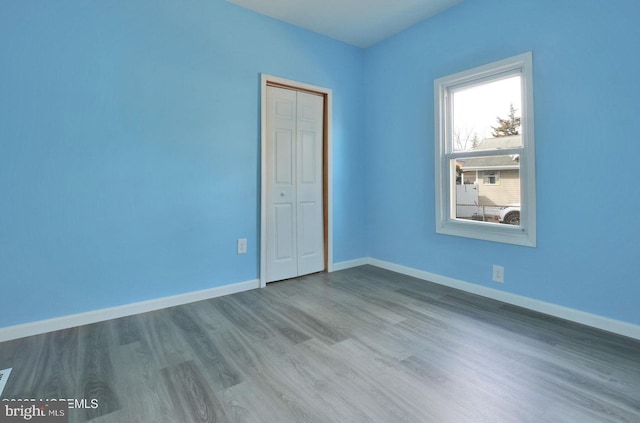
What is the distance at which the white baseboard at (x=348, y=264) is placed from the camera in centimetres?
375

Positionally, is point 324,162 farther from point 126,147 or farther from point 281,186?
point 126,147

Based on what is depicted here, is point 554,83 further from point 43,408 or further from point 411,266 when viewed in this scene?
point 43,408

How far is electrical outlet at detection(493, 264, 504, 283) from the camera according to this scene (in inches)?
106

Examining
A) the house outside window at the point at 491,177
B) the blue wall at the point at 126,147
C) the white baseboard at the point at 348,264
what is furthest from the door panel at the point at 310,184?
the house outside window at the point at 491,177

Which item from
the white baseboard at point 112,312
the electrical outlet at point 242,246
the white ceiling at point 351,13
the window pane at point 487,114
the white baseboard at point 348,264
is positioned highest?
the white ceiling at point 351,13

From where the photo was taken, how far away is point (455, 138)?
3100 mm

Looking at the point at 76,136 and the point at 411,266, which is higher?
the point at 76,136

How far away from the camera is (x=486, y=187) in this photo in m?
2.84

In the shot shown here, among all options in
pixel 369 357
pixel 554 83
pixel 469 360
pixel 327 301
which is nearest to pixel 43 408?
pixel 369 357

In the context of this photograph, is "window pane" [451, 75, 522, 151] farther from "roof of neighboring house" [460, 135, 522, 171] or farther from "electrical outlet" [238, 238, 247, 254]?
"electrical outlet" [238, 238, 247, 254]

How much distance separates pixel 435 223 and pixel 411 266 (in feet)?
1.94

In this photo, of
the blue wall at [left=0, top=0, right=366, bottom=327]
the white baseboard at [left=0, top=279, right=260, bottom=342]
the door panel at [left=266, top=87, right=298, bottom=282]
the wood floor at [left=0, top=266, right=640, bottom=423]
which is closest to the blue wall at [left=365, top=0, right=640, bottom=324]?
the wood floor at [left=0, top=266, right=640, bottom=423]

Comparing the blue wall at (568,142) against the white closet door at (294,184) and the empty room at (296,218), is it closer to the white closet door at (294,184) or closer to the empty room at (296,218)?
the empty room at (296,218)

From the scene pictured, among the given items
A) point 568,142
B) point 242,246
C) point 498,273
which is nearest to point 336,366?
point 242,246
